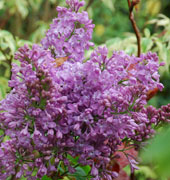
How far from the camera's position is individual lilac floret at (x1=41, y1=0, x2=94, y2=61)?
484mm

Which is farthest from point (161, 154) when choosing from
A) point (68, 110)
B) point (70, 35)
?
point (70, 35)

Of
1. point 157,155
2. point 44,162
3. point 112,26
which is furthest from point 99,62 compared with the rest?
point 112,26

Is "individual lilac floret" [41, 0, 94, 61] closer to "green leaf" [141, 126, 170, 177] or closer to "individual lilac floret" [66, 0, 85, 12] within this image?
"individual lilac floret" [66, 0, 85, 12]

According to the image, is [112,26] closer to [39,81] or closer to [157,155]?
[39,81]

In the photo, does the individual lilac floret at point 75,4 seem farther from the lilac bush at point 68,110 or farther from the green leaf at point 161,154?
the green leaf at point 161,154

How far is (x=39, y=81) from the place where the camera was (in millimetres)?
392

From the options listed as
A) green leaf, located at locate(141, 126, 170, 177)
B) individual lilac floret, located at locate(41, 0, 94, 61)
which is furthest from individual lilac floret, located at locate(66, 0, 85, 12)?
green leaf, located at locate(141, 126, 170, 177)

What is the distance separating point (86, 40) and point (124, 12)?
9.75ft

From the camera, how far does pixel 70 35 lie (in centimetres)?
49

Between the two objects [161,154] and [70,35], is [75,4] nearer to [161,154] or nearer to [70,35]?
[70,35]

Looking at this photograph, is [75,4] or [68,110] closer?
[68,110]

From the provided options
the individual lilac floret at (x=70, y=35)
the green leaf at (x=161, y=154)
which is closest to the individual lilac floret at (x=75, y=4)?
the individual lilac floret at (x=70, y=35)

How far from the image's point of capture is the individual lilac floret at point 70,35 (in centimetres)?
48

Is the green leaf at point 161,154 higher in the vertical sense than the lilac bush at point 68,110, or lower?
higher
